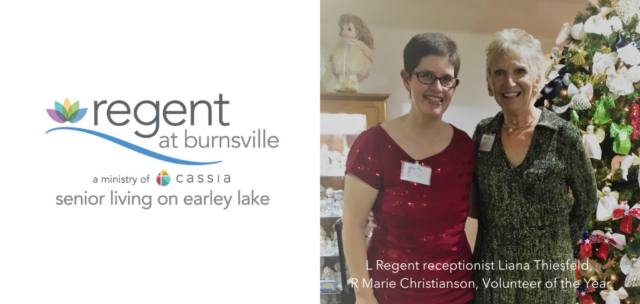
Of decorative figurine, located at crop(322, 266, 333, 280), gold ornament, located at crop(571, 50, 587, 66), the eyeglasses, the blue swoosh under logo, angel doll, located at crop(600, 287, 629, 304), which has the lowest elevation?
angel doll, located at crop(600, 287, 629, 304)

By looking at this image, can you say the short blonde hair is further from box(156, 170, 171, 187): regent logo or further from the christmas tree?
box(156, 170, 171, 187): regent logo

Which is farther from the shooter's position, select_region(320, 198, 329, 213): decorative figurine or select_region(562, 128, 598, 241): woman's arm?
select_region(320, 198, 329, 213): decorative figurine

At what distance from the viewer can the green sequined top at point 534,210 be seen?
1.29 meters

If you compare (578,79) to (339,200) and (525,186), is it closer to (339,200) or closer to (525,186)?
(525,186)

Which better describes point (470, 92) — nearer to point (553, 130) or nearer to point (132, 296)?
point (553, 130)

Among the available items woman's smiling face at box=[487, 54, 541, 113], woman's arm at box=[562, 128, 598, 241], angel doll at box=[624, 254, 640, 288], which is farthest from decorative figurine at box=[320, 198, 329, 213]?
angel doll at box=[624, 254, 640, 288]

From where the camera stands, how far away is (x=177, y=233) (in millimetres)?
1524

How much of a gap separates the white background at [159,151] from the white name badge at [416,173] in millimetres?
342

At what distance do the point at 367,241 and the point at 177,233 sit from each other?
730 millimetres

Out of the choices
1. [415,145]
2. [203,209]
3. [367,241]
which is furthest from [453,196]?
[203,209]

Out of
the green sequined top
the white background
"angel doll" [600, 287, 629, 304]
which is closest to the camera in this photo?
the green sequined top

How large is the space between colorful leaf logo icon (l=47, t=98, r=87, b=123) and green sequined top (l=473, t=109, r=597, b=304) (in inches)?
57.6

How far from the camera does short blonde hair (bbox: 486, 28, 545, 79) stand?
51.4 inches

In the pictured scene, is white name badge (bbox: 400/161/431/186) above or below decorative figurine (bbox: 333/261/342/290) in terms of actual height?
above
